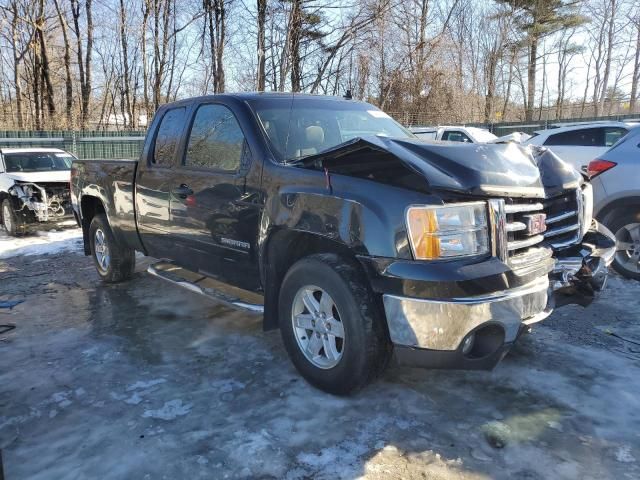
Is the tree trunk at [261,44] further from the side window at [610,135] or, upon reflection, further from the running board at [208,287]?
the running board at [208,287]

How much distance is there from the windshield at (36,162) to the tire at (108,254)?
502 cm

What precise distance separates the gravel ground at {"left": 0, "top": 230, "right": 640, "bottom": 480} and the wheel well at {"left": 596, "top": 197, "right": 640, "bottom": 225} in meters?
1.34

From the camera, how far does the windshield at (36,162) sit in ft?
33.4

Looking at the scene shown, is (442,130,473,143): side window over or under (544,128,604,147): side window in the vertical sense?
over

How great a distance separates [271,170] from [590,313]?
3.15 metres

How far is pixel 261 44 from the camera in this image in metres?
19.6

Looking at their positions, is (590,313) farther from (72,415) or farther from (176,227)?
(72,415)

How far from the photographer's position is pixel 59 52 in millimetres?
30500

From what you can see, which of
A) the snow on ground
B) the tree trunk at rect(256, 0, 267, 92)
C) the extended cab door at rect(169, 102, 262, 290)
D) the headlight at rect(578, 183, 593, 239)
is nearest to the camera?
the headlight at rect(578, 183, 593, 239)

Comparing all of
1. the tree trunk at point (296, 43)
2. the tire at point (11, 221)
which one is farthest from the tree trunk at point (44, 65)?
the tire at point (11, 221)

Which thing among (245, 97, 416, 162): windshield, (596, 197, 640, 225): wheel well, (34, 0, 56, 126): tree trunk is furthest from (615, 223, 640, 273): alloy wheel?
(34, 0, 56, 126): tree trunk

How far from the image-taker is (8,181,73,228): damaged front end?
9305mm

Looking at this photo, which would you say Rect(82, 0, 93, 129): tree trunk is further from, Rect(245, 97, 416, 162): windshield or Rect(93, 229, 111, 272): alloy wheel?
Rect(245, 97, 416, 162): windshield

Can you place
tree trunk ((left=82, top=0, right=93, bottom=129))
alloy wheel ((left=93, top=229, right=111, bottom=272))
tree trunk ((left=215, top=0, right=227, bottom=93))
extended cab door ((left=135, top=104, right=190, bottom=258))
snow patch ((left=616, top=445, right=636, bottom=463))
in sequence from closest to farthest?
snow patch ((left=616, top=445, right=636, bottom=463)) → extended cab door ((left=135, top=104, right=190, bottom=258)) → alloy wheel ((left=93, top=229, right=111, bottom=272)) → tree trunk ((left=215, top=0, right=227, bottom=93)) → tree trunk ((left=82, top=0, right=93, bottom=129))
